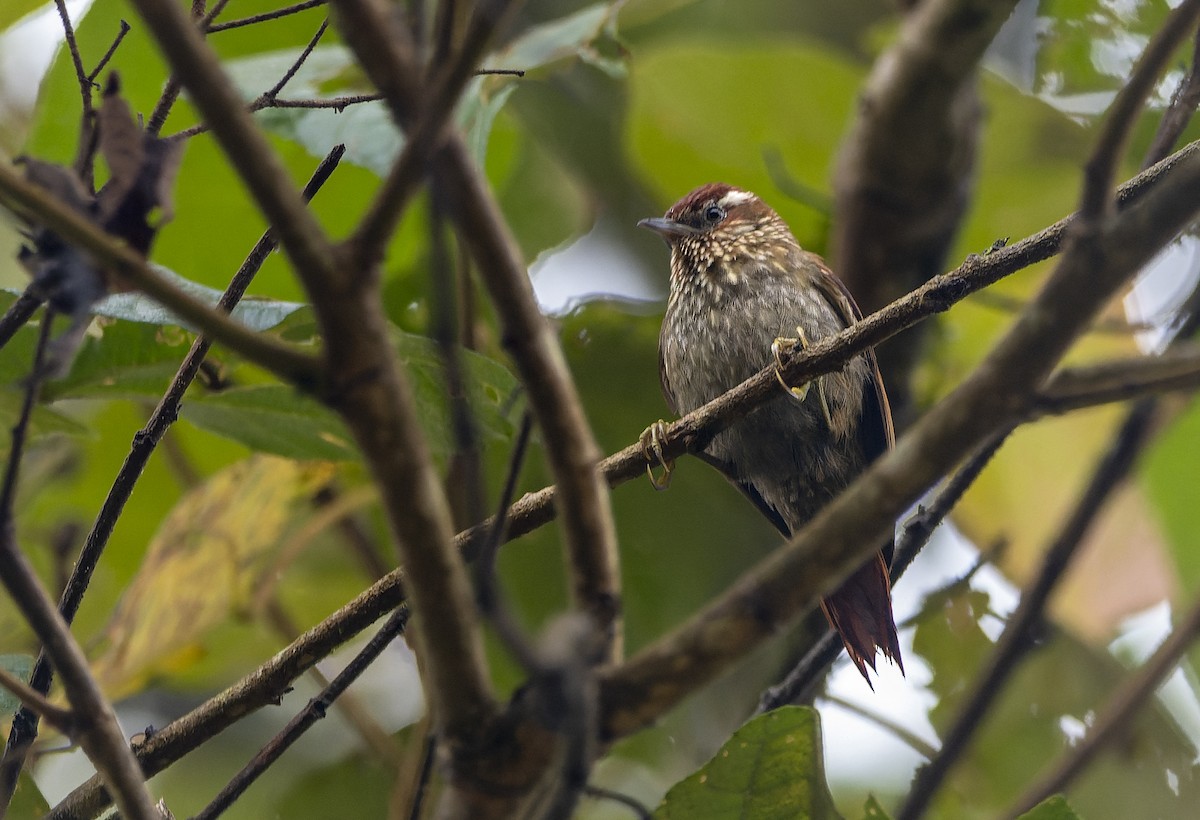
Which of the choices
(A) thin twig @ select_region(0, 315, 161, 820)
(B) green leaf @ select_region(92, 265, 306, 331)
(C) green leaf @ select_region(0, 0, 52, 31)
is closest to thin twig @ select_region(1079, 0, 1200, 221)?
(A) thin twig @ select_region(0, 315, 161, 820)

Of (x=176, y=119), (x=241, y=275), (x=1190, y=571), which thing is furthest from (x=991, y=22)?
(x=176, y=119)

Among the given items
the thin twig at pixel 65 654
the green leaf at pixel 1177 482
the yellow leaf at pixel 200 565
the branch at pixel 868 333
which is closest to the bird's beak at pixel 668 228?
the yellow leaf at pixel 200 565

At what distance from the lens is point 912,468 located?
3.13 ft

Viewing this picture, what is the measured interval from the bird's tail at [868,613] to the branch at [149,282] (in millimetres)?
2129

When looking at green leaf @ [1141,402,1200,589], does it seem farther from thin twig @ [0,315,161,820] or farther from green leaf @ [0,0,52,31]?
green leaf @ [0,0,52,31]

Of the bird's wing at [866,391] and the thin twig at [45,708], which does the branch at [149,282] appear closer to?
the thin twig at [45,708]

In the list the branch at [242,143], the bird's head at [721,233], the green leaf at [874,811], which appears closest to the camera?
the branch at [242,143]

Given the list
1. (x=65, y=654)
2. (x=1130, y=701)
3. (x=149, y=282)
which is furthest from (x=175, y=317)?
(x=1130, y=701)

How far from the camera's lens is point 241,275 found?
1650 millimetres

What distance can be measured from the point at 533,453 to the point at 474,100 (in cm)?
100

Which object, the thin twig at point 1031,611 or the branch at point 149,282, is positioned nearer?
the branch at point 149,282

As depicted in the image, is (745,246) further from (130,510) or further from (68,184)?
(68,184)

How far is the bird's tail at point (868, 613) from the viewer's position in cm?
286

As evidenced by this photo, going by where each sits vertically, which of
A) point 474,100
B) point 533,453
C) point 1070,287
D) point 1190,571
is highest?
point 474,100
